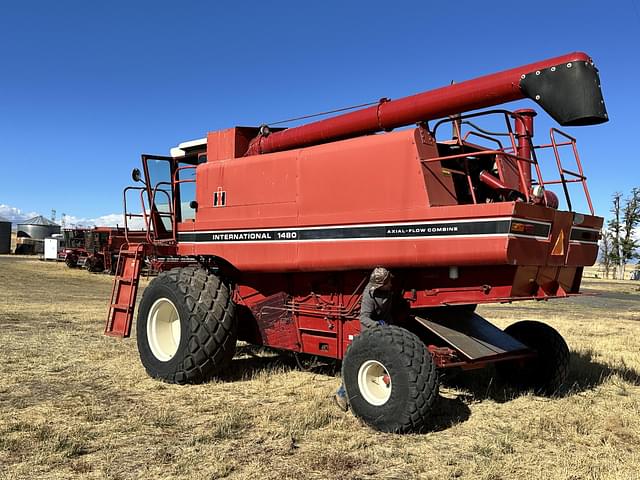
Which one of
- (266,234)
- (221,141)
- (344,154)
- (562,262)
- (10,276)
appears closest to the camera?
(562,262)

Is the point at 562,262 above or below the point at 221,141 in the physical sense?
below

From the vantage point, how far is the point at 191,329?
6848 millimetres

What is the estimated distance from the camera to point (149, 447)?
4688 millimetres

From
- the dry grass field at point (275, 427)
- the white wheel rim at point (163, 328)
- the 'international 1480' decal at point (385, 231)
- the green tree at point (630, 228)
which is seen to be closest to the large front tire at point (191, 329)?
the white wheel rim at point (163, 328)

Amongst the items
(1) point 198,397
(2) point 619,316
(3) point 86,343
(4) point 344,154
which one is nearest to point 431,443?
(1) point 198,397

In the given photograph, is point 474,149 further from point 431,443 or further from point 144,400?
point 144,400

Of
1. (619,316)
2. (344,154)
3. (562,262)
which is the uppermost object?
(344,154)

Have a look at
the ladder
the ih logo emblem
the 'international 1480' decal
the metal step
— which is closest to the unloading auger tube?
the 'international 1480' decal

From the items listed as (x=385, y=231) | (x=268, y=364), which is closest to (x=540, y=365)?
(x=385, y=231)

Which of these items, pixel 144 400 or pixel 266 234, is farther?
pixel 266 234

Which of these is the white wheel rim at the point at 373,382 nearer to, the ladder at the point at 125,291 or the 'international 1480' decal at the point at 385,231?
the 'international 1480' decal at the point at 385,231

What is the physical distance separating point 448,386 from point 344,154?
3.07 metres

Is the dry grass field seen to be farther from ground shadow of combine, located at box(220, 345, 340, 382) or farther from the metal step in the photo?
the metal step

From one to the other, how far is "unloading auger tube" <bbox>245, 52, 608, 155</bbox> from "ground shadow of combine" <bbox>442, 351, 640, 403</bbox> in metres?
2.84
